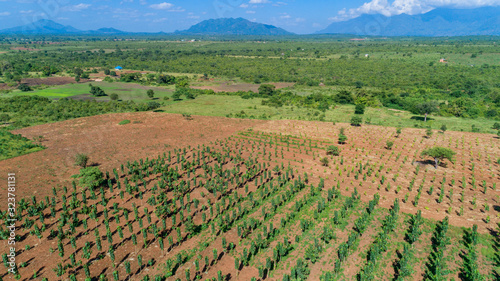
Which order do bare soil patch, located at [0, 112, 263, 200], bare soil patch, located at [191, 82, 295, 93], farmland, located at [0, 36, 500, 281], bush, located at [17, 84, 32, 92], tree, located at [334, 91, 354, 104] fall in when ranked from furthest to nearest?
bare soil patch, located at [191, 82, 295, 93]
bush, located at [17, 84, 32, 92]
tree, located at [334, 91, 354, 104]
bare soil patch, located at [0, 112, 263, 200]
farmland, located at [0, 36, 500, 281]

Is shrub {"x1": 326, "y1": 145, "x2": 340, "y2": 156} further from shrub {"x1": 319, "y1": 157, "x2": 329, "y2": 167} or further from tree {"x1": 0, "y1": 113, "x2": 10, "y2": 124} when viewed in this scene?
tree {"x1": 0, "y1": 113, "x2": 10, "y2": 124}

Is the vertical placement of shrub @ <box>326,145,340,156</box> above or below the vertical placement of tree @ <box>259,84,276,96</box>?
below

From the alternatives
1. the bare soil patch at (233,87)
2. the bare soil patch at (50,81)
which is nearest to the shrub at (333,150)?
the bare soil patch at (233,87)

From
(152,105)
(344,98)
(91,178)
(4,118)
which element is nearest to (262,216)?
(91,178)

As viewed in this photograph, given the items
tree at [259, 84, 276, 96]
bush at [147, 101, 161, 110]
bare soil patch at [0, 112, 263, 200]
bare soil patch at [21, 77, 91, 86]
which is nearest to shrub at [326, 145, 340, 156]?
bare soil patch at [0, 112, 263, 200]

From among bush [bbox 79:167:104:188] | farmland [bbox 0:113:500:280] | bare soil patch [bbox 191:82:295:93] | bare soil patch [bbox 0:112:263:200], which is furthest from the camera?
Result: bare soil patch [bbox 191:82:295:93]

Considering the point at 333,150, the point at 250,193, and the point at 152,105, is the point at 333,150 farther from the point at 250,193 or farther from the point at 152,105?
the point at 152,105

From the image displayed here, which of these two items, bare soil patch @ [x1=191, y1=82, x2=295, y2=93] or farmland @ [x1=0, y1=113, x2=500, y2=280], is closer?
farmland @ [x1=0, y1=113, x2=500, y2=280]
